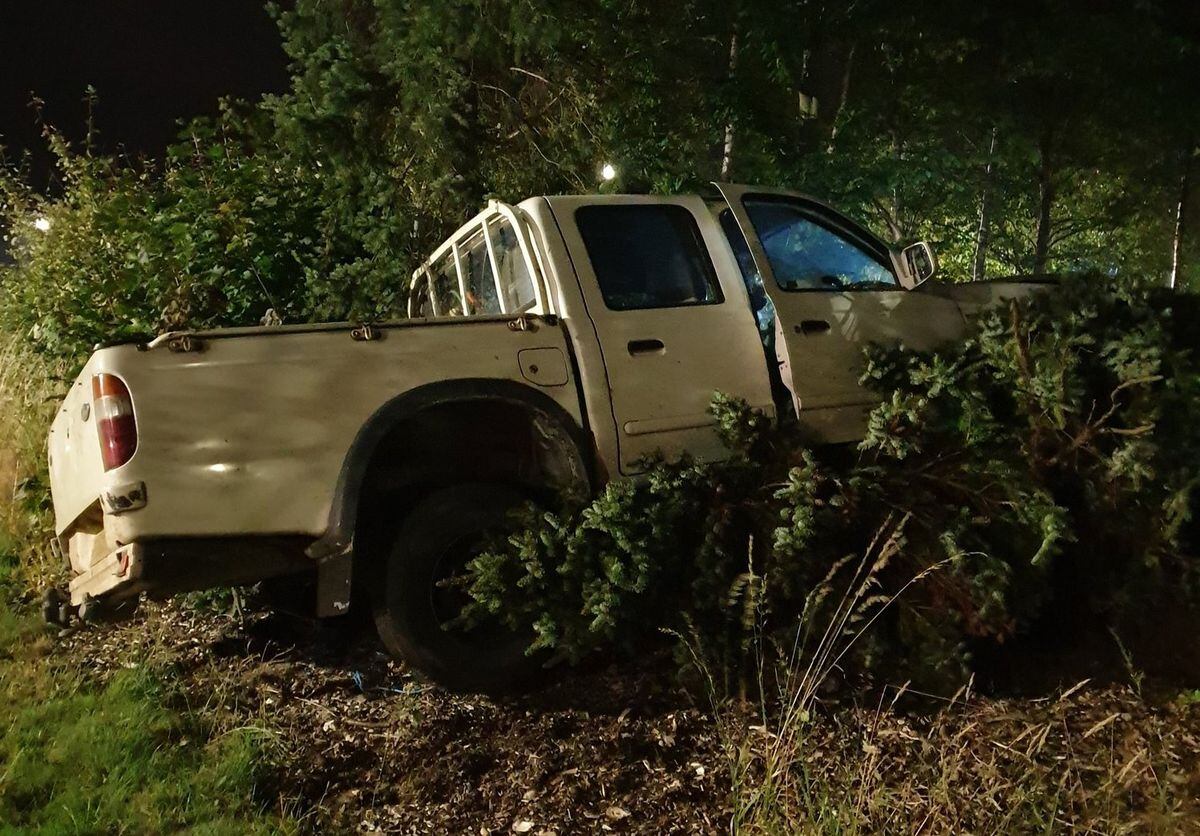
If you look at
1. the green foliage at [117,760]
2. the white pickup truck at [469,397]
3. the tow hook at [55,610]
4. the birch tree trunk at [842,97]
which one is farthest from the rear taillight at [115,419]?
the birch tree trunk at [842,97]

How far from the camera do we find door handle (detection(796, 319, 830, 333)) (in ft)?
Result: 14.5

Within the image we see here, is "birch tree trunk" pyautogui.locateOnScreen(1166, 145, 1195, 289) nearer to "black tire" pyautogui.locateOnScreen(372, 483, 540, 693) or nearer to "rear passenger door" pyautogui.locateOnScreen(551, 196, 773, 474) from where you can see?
"rear passenger door" pyautogui.locateOnScreen(551, 196, 773, 474)

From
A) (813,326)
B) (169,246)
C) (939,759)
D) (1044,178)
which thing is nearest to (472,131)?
(169,246)

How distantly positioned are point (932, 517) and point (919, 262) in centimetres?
152

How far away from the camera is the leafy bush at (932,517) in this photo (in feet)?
11.6

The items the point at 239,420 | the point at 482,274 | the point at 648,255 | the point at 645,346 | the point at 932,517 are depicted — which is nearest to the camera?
the point at 239,420

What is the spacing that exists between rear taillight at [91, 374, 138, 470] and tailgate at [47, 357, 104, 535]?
0.08 m

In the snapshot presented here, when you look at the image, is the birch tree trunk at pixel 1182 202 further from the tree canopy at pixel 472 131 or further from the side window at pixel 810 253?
the side window at pixel 810 253

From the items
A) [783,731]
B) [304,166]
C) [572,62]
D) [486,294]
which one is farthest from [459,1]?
[783,731]

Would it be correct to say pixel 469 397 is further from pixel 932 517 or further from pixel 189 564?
pixel 932 517

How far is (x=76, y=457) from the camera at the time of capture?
11.5ft

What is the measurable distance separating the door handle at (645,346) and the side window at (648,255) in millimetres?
191

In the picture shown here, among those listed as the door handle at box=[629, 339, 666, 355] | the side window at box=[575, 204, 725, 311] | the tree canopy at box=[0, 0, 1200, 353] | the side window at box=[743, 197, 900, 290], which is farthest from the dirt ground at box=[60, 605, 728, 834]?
the tree canopy at box=[0, 0, 1200, 353]

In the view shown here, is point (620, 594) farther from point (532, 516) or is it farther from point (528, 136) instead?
point (528, 136)
